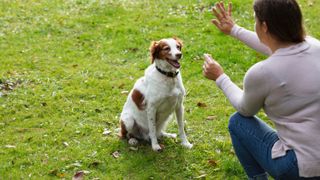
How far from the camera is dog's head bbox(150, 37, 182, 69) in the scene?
208 inches

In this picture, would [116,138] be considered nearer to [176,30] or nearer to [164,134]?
[164,134]

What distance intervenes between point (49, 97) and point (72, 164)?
2.17 m

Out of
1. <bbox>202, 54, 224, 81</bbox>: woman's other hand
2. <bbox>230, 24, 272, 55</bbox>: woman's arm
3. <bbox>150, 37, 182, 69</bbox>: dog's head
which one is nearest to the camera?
<bbox>202, 54, 224, 81</bbox>: woman's other hand

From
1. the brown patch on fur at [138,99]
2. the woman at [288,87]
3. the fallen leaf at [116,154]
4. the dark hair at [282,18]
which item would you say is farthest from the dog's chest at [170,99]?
the dark hair at [282,18]

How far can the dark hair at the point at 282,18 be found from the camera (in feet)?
10.6

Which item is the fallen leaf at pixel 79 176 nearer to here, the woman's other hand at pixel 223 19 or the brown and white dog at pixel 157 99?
the brown and white dog at pixel 157 99

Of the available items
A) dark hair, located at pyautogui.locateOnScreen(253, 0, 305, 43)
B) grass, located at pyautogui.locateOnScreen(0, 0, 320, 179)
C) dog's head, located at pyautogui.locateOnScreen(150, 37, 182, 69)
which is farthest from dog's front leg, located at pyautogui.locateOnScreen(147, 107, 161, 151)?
dark hair, located at pyautogui.locateOnScreen(253, 0, 305, 43)

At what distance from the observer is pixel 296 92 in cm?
332

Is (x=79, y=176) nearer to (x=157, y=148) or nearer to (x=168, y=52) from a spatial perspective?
(x=157, y=148)

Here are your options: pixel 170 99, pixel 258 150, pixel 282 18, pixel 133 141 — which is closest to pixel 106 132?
pixel 133 141

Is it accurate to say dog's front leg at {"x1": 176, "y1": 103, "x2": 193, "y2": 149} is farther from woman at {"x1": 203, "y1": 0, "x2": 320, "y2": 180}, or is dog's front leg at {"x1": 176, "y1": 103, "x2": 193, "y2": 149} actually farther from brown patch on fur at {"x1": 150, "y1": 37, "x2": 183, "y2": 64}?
woman at {"x1": 203, "y1": 0, "x2": 320, "y2": 180}

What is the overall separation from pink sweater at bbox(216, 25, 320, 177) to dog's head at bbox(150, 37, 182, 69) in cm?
188

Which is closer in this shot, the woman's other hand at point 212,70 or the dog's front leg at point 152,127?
the woman's other hand at point 212,70

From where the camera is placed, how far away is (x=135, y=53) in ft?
29.7
